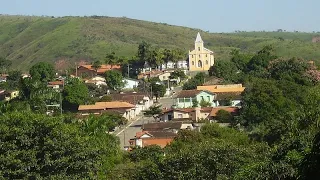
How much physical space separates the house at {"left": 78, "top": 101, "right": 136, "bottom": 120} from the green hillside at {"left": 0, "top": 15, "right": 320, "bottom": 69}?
47.9 m

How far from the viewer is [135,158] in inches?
1179

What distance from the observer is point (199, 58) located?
7750cm

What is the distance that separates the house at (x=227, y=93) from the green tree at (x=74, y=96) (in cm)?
1118

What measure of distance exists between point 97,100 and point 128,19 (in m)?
95.6

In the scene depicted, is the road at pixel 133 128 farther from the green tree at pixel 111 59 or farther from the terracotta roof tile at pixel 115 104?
the green tree at pixel 111 59

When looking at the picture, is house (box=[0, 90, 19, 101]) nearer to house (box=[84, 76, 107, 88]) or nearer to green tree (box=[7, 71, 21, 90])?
green tree (box=[7, 71, 21, 90])

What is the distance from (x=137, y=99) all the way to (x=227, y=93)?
8498 mm

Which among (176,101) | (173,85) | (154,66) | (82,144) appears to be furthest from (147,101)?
(82,144)

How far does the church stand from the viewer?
77188mm

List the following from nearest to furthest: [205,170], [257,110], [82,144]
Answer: [205,170] < [82,144] < [257,110]

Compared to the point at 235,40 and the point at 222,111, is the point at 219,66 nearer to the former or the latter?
the point at 222,111

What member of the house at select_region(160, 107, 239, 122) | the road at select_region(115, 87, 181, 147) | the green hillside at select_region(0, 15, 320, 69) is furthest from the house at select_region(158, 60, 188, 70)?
the house at select_region(160, 107, 239, 122)

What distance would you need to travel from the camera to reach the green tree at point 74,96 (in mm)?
53906

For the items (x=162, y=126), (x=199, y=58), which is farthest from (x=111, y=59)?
(x=162, y=126)
